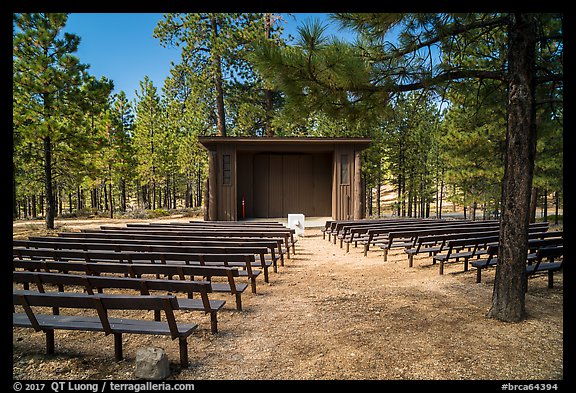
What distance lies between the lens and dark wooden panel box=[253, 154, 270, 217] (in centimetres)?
1730

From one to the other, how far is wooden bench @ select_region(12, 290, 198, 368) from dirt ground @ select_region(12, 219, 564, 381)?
0.29m

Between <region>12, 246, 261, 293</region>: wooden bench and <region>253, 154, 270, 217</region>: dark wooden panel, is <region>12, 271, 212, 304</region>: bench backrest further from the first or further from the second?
<region>253, 154, 270, 217</region>: dark wooden panel

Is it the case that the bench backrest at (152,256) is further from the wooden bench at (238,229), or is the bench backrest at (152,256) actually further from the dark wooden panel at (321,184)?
the dark wooden panel at (321,184)

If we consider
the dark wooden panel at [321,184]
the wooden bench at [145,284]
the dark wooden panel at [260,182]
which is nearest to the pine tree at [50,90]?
the dark wooden panel at [260,182]

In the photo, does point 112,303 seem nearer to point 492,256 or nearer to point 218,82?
point 492,256

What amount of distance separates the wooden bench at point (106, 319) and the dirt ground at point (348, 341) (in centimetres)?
29

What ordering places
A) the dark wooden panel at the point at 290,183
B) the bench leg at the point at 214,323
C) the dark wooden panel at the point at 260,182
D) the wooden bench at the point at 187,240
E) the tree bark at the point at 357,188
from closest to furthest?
1. the bench leg at the point at 214,323
2. the wooden bench at the point at 187,240
3. the tree bark at the point at 357,188
4. the dark wooden panel at the point at 260,182
5. the dark wooden panel at the point at 290,183

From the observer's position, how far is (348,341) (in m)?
3.43

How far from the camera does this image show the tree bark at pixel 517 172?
3717mm

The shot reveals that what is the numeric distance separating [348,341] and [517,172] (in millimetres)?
2791

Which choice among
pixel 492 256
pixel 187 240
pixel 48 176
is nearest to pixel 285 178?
pixel 187 240
